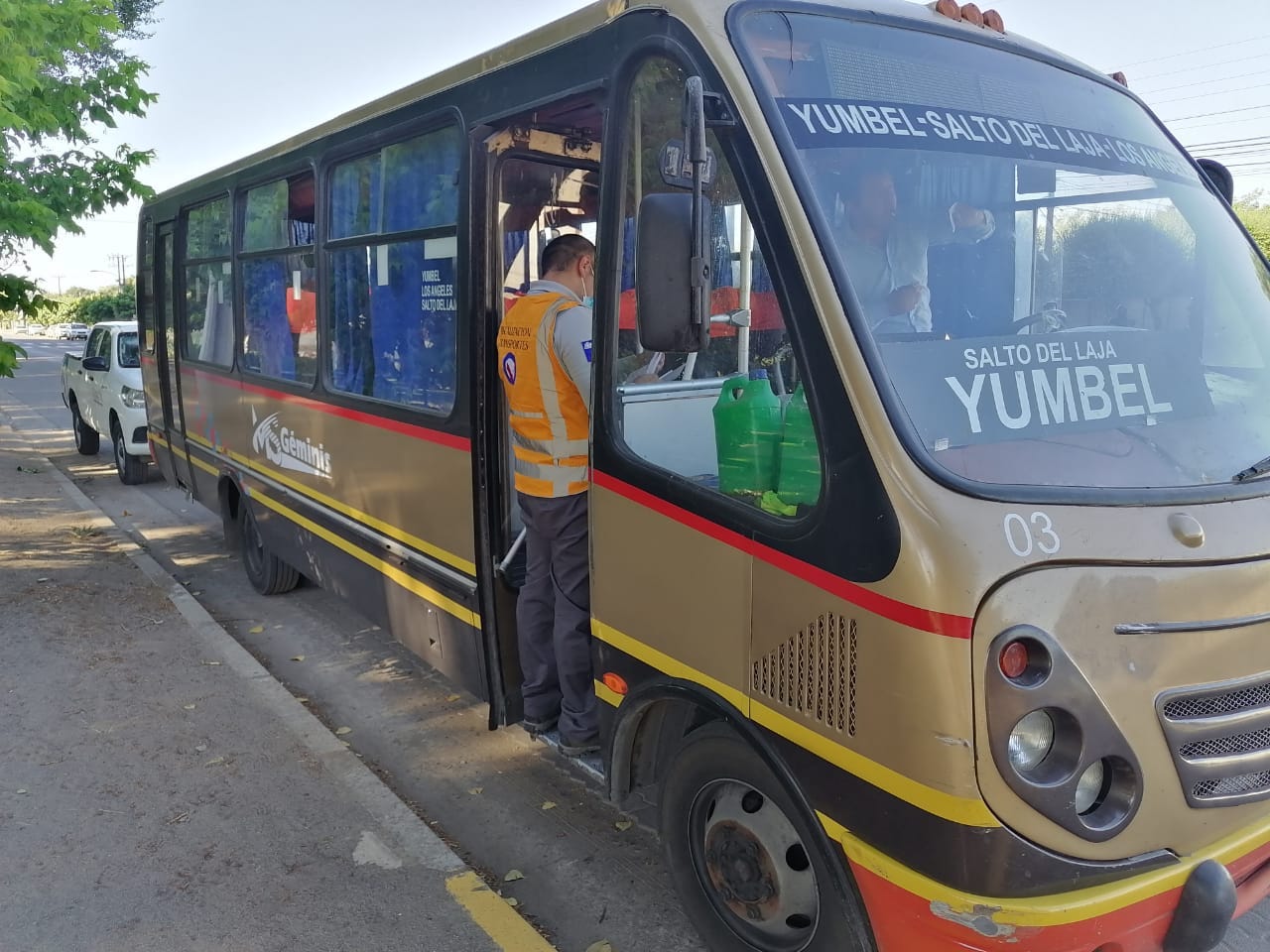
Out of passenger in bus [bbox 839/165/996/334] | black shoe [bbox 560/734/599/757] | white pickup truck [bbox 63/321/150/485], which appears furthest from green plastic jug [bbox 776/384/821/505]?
white pickup truck [bbox 63/321/150/485]

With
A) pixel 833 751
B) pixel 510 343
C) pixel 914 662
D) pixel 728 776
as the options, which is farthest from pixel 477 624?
pixel 914 662

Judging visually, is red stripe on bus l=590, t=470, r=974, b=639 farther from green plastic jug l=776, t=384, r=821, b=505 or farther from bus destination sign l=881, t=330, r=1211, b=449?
bus destination sign l=881, t=330, r=1211, b=449

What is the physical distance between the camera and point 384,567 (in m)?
4.91

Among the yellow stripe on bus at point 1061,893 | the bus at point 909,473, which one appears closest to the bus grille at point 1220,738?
the bus at point 909,473

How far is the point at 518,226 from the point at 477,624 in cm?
170

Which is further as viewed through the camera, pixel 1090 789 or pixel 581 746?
pixel 581 746

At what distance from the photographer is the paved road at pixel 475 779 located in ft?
11.0

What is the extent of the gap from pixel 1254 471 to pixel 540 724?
100 inches

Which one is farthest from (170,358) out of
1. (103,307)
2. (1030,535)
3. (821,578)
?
(103,307)

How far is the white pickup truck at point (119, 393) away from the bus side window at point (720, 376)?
29.9ft

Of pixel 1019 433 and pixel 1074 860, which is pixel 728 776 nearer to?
pixel 1074 860

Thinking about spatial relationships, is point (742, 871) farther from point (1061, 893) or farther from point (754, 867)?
point (1061, 893)

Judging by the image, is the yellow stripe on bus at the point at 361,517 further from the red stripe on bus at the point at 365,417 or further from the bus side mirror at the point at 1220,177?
the bus side mirror at the point at 1220,177

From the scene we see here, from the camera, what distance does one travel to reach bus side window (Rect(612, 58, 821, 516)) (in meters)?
2.53
